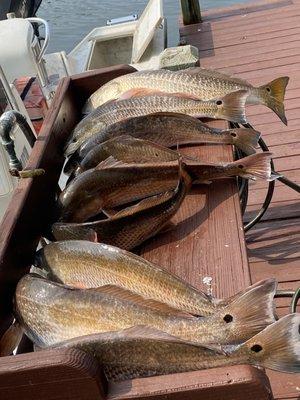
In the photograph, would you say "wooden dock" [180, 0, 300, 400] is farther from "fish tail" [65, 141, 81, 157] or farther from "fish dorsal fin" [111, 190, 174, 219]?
"fish tail" [65, 141, 81, 157]

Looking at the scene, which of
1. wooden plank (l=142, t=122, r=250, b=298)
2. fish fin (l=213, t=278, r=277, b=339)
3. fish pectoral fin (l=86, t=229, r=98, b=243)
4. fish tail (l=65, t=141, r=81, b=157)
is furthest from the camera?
fish tail (l=65, t=141, r=81, b=157)

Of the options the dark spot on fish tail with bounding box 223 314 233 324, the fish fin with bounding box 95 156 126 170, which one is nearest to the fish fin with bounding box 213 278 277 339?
the dark spot on fish tail with bounding box 223 314 233 324

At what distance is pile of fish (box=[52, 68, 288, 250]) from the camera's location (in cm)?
210

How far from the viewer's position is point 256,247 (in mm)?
3367

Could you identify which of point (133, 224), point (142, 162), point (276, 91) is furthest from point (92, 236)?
point (276, 91)

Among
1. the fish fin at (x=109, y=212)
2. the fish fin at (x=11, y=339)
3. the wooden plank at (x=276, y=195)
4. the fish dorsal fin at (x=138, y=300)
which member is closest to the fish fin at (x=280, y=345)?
the fish dorsal fin at (x=138, y=300)

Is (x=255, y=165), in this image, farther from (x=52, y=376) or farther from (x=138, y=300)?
(x=52, y=376)

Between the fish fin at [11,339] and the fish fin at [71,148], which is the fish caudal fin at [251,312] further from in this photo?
the fish fin at [71,148]

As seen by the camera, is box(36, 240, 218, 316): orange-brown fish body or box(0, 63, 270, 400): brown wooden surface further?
box(36, 240, 218, 316): orange-brown fish body

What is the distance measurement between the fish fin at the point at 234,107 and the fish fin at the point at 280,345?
144cm

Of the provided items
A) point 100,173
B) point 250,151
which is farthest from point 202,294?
point 250,151

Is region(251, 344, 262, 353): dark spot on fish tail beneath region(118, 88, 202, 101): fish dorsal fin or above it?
above

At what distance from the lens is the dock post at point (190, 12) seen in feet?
24.0

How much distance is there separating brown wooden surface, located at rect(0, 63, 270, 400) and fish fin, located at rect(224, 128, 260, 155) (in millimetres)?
53
